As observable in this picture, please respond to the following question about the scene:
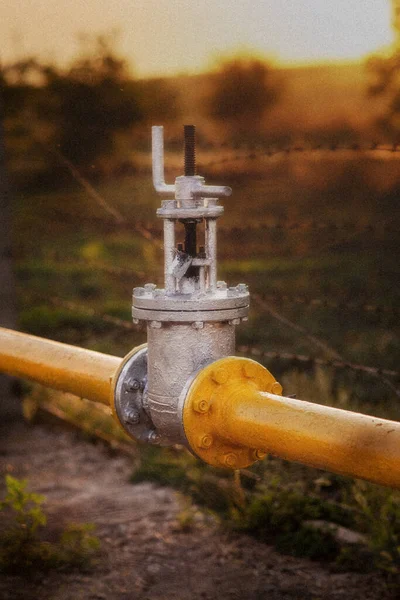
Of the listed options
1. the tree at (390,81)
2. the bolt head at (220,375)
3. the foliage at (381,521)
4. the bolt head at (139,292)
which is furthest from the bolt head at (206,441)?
the tree at (390,81)

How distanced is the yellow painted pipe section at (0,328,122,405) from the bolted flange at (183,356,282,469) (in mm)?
322

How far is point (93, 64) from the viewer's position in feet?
14.8

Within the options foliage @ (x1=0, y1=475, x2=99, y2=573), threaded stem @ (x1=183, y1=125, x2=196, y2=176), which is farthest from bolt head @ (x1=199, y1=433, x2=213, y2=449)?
foliage @ (x1=0, y1=475, x2=99, y2=573)

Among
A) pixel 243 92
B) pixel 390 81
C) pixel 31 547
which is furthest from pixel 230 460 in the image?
pixel 243 92

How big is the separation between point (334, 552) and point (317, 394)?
110 cm

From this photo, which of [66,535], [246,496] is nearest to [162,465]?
[246,496]

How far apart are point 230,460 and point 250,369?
0.19 meters

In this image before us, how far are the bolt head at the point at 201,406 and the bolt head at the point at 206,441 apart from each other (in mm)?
51

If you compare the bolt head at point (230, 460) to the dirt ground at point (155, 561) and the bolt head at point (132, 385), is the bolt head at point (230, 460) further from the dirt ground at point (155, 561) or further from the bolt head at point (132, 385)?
the dirt ground at point (155, 561)

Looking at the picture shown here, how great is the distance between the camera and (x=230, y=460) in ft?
5.58

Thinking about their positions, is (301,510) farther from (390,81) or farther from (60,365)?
(390,81)

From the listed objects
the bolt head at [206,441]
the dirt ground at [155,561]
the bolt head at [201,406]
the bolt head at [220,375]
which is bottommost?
the dirt ground at [155,561]

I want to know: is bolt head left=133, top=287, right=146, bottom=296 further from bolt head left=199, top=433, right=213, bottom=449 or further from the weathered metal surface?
bolt head left=199, top=433, right=213, bottom=449

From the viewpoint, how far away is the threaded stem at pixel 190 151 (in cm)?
176
